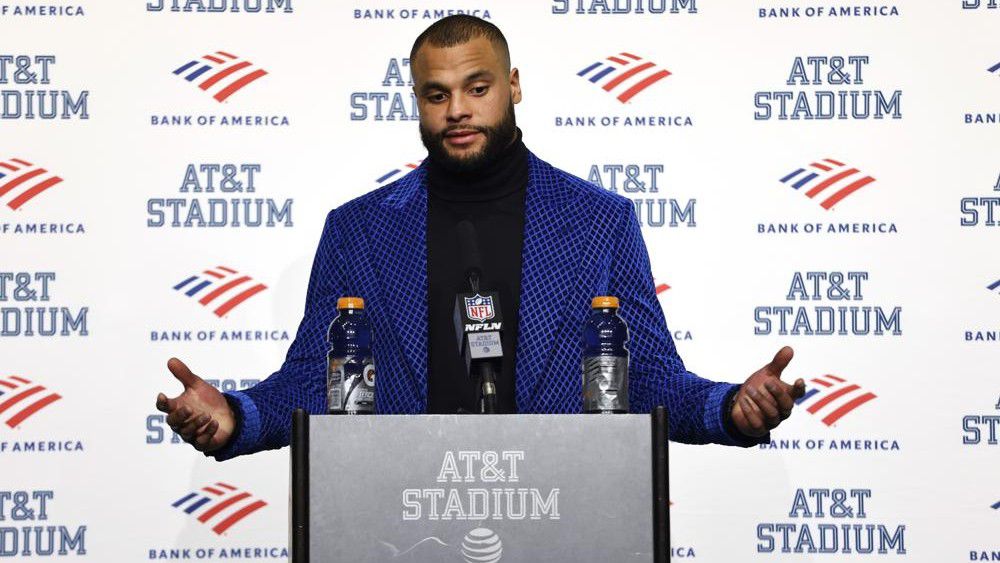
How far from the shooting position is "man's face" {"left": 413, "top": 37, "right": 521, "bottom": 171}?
2471 millimetres

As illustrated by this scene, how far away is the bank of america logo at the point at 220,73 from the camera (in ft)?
12.8

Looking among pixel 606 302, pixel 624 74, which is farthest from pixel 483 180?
pixel 624 74

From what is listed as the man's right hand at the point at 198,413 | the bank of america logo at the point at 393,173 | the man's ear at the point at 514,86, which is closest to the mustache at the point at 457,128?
the man's ear at the point at 514,86

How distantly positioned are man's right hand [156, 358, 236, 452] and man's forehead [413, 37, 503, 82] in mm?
896

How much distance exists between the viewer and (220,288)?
3826 mm

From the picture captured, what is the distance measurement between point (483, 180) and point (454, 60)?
0.28 m

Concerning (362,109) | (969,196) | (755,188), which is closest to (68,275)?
(362,109)

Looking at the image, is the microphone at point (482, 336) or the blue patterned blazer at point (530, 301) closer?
the microphone at point (482, 336)

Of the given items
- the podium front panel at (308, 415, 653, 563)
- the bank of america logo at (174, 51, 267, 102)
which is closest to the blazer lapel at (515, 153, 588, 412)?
the podium front panel at (308, 415, 653, 563)

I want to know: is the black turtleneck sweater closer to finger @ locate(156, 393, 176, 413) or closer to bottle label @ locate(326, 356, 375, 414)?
bottle label @ locate(326, 356, 375, 414)

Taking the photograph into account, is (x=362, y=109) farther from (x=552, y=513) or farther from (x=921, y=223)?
(x=552, y=513)

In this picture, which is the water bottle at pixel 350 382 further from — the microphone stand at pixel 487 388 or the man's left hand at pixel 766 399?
the man's left hand at pixel 766 399

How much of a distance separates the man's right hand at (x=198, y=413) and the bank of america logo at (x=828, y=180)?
2.45 m

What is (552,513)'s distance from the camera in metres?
1.60
